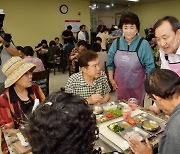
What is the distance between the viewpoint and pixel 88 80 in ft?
7.18

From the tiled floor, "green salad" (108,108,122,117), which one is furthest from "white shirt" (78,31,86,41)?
"green salad" (108,108,122,117)

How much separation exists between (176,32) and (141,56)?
0.64 meters

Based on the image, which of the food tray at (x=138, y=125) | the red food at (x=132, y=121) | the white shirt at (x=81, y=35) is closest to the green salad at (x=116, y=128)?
the food tray at (x=138, y=125)

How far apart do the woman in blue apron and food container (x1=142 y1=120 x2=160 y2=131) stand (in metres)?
0.87

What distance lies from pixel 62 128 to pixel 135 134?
2.64 feet

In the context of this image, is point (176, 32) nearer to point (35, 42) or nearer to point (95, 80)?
point (95, 80)

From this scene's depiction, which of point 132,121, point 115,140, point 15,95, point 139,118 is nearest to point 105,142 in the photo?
point 115,140

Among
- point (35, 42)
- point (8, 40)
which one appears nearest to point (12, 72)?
point (8, 40)

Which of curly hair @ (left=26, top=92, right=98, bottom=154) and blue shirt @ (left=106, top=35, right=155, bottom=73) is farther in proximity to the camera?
blue shirt @ (left=106, top=35, right=155, bottom=73)

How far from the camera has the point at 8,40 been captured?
2500 millimetres

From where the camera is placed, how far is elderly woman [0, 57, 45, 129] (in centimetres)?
163

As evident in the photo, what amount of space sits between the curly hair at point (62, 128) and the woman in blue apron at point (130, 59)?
1.64m

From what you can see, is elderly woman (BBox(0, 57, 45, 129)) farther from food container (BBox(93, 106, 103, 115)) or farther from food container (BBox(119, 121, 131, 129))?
food container (BBox(119, 121, 131, 129))

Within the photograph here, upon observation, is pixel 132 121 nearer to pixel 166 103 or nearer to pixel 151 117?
pixel 151 117
